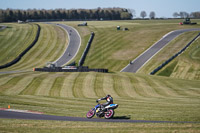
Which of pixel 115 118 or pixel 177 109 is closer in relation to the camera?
pixel 115 118

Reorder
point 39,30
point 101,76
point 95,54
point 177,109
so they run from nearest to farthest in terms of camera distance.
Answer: point 177,109, point 101,76, point 95,54, point 39,30

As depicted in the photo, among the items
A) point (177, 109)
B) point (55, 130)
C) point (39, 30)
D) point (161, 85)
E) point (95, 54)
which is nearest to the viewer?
point (55, 130)

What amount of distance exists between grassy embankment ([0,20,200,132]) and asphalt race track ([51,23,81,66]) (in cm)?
518

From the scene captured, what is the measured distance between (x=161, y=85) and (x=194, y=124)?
32.2m

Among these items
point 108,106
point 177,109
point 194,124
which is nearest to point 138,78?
point 177,109

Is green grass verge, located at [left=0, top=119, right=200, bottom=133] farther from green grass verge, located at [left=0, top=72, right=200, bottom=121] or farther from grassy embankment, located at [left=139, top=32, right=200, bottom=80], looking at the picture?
grassy embankment, located at [left=139, top=32, right=200, bottom=80]

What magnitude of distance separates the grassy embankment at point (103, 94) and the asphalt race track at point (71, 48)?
17.0ft

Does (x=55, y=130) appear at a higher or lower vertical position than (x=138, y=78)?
higher

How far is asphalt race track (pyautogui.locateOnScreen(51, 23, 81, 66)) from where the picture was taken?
94137mm

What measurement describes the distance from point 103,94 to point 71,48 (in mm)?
64035

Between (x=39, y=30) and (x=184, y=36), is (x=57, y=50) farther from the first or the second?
(x=184, y=36)

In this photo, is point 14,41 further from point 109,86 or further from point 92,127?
point 92,127

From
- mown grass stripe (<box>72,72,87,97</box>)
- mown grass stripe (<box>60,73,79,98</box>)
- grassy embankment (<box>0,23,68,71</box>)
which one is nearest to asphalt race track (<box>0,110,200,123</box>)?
mown grass stripe (<box>60,73,79,98</box>)

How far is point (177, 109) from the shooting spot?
2920cm
